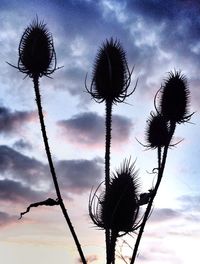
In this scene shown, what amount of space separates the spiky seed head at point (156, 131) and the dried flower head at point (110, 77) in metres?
4.41

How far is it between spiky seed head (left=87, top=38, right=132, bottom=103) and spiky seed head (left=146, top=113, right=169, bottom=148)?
4413 mm

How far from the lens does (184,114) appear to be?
18547mm

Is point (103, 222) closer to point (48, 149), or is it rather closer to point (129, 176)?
point (129, 176)

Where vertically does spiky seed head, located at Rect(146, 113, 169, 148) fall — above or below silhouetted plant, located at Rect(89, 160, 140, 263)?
above

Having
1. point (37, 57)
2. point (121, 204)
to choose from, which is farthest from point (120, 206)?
point (37, 57)

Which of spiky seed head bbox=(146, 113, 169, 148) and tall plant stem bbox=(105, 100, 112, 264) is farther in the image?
spiky seed head bbox=(146, 113, 169, 148)

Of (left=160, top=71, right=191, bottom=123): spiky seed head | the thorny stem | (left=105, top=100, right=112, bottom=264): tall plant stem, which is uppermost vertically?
(left=160, top=71, right=191, bottom=123): spiky seed head

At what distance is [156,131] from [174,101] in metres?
3.38

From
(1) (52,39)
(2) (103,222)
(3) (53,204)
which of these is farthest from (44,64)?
(2) (103,222)

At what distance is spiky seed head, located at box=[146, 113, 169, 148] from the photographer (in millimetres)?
21281

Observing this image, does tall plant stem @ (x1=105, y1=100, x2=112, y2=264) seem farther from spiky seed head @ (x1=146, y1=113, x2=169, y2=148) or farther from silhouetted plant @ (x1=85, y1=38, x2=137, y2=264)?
spiky seed head @ (x1=146, y1=113, x2=169, y2=148)

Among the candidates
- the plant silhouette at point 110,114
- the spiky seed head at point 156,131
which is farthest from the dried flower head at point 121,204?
the spiky seed head at point 156,131

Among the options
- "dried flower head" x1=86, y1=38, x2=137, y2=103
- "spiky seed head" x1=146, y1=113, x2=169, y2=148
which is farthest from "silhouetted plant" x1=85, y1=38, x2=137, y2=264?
"spiky seed head" x1=146, y1=113, x2=169, y2=148

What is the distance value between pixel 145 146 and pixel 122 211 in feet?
28.8
